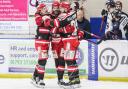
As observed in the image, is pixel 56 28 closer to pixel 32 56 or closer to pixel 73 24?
pixel 73 24

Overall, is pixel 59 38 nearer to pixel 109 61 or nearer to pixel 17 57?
pixel 109 61

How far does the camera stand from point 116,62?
1216cm

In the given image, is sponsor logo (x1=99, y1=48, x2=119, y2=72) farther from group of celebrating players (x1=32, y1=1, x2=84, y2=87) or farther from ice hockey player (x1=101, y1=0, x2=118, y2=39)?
group of celebrating players (x1=32, y1=1, x2=84, y2=87)

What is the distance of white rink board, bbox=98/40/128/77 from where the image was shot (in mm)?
12102

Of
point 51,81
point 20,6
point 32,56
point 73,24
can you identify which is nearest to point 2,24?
point 20,6

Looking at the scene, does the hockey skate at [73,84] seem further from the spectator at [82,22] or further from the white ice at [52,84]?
the spectator at [82,22]

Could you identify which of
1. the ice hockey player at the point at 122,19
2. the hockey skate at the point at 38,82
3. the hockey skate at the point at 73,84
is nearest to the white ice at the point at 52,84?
the hockey skate at the point at 38,82

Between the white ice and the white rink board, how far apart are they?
1.07 feet

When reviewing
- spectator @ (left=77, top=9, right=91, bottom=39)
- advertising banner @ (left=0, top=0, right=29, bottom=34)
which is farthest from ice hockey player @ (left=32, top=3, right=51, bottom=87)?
advertising banner @ (left=0, top=0, right=29, bottom=34)

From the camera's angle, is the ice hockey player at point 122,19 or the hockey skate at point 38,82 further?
the ice hockey player at point 122,19

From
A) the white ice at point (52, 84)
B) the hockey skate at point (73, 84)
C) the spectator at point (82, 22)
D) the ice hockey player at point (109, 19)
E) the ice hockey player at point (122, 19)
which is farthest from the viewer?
the spectator at point (82, 22)

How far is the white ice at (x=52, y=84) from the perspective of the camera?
1123cm

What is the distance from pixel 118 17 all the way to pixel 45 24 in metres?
2.17

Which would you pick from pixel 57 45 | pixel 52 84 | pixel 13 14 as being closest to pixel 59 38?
pixel 57 45
